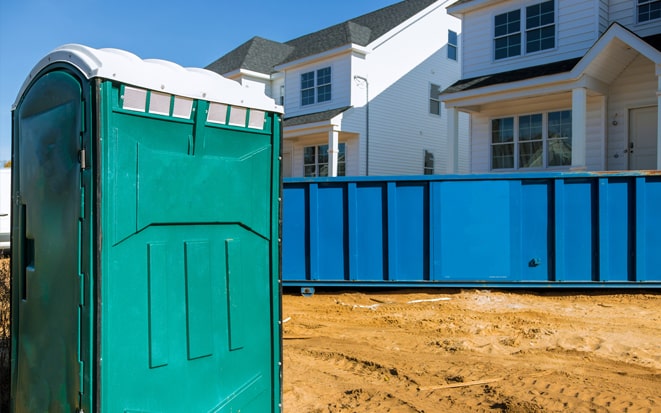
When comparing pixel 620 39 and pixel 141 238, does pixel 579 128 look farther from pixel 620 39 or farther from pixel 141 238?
pixel 141 238

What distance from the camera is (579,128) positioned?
44.0ft

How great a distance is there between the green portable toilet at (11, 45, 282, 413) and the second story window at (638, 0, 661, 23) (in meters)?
13.5

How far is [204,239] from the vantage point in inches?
134

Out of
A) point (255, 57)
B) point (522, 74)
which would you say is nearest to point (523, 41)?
point (522, 74)

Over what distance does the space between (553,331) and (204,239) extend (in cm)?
504

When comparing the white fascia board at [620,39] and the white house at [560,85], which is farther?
the white house at [560,85]

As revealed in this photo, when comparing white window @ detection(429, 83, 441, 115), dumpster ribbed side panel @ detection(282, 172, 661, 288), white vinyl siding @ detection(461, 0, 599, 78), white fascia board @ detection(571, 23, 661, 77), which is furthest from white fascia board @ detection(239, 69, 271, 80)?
dumpster ribbed side panel @ detection(282, 172, 661, 288)

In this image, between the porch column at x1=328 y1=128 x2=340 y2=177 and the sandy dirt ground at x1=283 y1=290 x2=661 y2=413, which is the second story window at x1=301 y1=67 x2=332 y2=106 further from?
the sandy dirt ground at x1=283 y1=290 x2=661 y2=413

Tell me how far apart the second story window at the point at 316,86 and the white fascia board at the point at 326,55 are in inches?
17.9

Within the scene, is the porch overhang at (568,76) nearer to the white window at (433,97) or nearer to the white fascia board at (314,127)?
the white fascia board at (314,127)

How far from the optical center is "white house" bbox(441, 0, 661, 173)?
13.5 metres

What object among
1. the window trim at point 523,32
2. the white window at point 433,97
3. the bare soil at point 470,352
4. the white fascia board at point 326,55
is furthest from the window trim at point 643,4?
the white window at point 433,97

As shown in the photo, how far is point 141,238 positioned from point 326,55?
19284 mm

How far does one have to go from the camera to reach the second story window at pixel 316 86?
2189 centimetres
